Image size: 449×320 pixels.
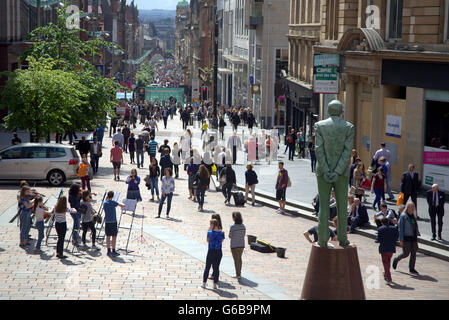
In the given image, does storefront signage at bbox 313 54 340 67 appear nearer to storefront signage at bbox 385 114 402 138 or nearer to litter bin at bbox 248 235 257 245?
storefront signage at bbox 385 114 402 138

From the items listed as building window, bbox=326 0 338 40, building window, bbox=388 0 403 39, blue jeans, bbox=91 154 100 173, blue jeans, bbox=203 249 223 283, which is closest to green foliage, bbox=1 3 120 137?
blue jeans, bbox=91 154 100 173

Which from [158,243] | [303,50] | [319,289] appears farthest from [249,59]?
[319,289]

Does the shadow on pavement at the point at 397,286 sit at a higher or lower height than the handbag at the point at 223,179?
lower

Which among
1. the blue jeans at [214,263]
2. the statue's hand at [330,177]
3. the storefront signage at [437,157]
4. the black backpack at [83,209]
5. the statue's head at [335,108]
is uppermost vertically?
the statue's head at [335,108]

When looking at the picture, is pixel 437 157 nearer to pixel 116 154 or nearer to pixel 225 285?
pixel 116 154

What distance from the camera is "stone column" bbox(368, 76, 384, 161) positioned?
97.8ft

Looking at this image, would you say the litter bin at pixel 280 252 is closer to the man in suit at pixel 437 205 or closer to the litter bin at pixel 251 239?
the litter bin at pixel 251 239

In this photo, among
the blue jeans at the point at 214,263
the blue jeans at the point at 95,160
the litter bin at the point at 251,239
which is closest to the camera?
the blue jeans at the point at 214,263

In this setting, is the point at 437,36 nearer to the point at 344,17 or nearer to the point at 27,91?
the point at 344,17

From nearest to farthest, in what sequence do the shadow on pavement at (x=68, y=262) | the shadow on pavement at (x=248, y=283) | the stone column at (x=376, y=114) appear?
the shadow on pavement at (x=248, y=283), the shadow on pavement at (x=68, y=262), the stone column at (x=376, y=114)

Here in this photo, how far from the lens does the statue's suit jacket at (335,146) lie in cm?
1371

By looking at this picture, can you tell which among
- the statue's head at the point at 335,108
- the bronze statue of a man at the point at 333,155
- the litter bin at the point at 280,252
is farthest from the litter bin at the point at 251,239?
the statue's head at the point at 335,108

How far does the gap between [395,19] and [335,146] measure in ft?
55.5

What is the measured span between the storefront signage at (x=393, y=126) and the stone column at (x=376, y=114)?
453 millimetres
